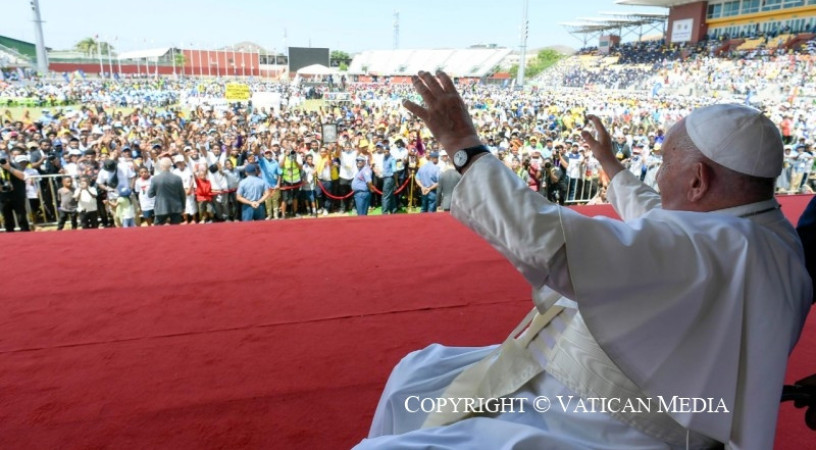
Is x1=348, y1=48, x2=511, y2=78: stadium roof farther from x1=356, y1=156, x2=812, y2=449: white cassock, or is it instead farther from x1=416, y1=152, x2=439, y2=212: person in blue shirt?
x1=356, y1=156, x2=812, y2=449: white cassock

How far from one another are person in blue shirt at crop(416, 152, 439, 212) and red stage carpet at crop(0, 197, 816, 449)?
10.9ft

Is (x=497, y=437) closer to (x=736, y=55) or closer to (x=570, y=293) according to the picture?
(x=570, y=293)

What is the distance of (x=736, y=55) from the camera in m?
31.7

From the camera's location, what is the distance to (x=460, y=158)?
110 centimetres

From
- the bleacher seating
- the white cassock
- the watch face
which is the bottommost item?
the white cassock

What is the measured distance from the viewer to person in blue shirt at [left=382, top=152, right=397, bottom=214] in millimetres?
8680

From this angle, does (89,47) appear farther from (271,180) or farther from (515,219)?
(515,219)

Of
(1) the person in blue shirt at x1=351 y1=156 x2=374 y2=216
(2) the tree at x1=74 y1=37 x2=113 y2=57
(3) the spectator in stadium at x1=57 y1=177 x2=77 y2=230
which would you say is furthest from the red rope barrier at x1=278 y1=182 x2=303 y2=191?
(2) the tree at x1=74 y1=37 x2=113 y2=57

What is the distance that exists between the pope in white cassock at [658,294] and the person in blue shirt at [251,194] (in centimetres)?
668

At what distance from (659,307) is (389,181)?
7.83 meters

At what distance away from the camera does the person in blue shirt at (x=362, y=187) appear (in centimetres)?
820

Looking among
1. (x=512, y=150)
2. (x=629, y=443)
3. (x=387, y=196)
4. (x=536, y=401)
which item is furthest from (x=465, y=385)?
(x=512, y=150)

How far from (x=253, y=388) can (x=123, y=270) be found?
79.7 inches

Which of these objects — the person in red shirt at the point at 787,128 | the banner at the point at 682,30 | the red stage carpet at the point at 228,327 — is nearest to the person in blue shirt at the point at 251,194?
the red stage carpet at the point at 228,327
